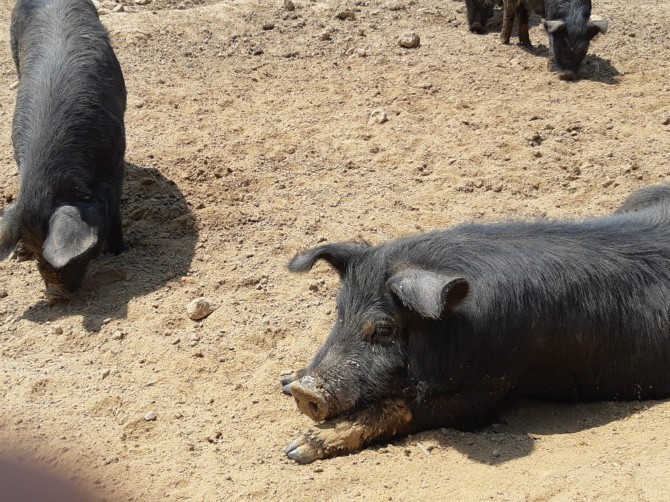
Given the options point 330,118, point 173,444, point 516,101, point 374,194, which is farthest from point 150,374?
point 516,101

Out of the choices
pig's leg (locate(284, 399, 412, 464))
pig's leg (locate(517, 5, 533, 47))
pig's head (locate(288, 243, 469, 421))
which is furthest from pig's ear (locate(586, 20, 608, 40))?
pig's leg (locate(284, 399, 412, 464))

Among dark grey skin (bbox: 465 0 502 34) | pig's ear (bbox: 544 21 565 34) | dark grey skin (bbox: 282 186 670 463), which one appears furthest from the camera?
dark grey skin (bbox: 465 0 502 34)

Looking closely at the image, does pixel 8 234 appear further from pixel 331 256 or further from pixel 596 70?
pixel 596 70

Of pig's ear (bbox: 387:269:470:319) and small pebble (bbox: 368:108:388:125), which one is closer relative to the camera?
pig's ear (bbox: 387:269:470:319)

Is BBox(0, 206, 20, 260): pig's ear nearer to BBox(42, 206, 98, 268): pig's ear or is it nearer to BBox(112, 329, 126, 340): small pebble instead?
BBox(42, 206, 98, 268): pig's ear

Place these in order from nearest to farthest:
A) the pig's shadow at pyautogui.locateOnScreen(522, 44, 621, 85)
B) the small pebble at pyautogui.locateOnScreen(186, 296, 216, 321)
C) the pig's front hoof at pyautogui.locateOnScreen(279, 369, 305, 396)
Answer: the pig's front hoof at pyautogui.locateOnScreen(279, 369, 305, 396) < the small pebble at pyautogui.locateOnScreen(186, 296, 216, 321) < the pig's shadow at pyautogui.locateOnScreen(522, 44, 621, 85)

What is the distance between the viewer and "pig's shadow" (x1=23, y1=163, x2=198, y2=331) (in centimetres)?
595

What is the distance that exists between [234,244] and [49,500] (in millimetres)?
2805

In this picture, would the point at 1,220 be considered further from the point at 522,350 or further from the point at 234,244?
the point at 522,350

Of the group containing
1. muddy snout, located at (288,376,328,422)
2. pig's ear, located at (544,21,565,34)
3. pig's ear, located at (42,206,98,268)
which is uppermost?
muddy snout, located at (288,376,328,422)

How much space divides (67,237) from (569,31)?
6.60 m

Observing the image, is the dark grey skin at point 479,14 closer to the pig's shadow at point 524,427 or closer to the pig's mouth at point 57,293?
the pig's mouth at point 57,293

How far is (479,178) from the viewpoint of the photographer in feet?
23.5

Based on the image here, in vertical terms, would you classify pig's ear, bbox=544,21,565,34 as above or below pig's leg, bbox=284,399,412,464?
below
